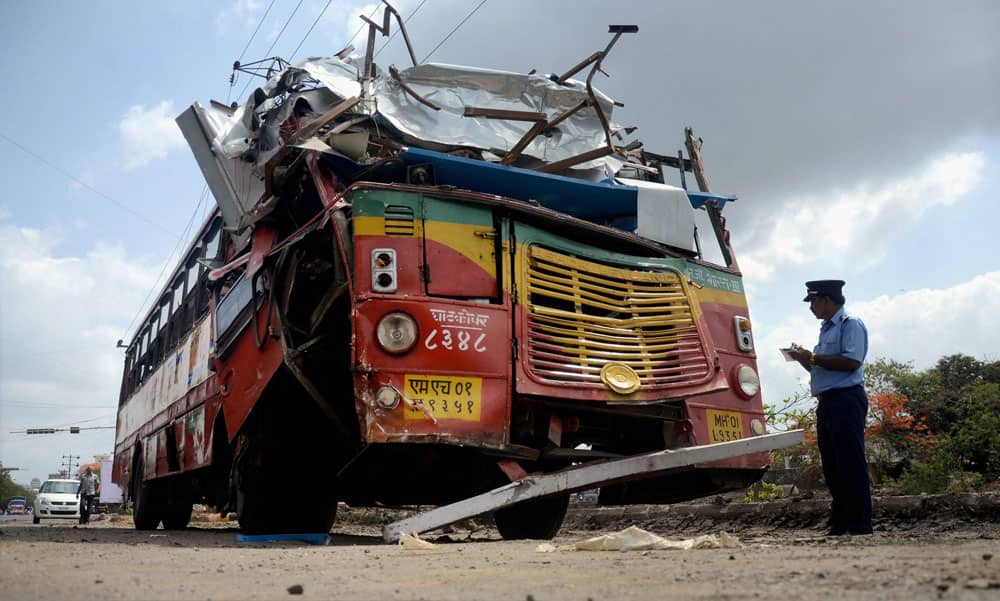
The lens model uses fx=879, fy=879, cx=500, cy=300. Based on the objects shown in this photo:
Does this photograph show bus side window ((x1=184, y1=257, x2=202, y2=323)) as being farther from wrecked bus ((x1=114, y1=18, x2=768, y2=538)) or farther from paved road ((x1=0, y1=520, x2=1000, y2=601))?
paved road ((x1=0, y1=520, x2=1000, y2=601))

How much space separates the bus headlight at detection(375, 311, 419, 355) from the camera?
4.87 m

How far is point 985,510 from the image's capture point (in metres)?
5.89

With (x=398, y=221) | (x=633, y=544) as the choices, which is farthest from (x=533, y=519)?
(x=398, y=221)

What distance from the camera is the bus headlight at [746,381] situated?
604 centimetres

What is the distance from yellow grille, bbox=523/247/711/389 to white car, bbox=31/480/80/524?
2438 cm

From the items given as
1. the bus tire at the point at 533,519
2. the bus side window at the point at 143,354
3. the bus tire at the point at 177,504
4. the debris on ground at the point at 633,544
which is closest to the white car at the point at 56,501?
the bus side window at the point at 143,354

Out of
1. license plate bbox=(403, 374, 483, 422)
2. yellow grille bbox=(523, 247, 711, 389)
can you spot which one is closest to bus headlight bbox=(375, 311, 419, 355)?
license plate bbox=(403, 374, 483, 422)

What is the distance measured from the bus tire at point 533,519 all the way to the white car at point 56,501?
2305 centimetres

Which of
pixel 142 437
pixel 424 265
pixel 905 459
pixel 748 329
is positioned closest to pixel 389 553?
pixel 424 265

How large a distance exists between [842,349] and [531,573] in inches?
102

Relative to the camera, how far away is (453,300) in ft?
16.8

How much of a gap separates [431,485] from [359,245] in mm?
2398

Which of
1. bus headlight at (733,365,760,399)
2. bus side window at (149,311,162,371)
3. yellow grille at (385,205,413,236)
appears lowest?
bus headlight at (733,365,760,399)

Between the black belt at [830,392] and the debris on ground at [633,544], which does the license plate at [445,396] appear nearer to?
the debris on ground at [633,544]
